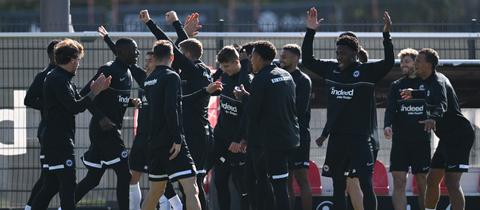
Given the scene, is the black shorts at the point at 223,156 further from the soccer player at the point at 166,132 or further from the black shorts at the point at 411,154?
the black shorts at the point at 411,154

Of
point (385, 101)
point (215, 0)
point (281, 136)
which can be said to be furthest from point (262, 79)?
point (215, 0)

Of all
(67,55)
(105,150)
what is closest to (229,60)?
(105,150)

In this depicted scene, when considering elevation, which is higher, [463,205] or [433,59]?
[433,59]

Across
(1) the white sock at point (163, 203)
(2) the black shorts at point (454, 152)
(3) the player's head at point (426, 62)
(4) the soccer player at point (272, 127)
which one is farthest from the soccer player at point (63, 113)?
(2) the black shorts at point (454, 152)

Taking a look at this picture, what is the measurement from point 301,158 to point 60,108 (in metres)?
3.10

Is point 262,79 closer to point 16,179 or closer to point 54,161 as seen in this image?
point 54,161

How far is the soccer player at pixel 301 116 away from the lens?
1345 centimetres

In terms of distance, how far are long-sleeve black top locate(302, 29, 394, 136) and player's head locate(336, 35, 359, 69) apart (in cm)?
9

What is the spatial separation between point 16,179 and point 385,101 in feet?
16.5

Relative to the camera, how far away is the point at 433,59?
44.2 feet

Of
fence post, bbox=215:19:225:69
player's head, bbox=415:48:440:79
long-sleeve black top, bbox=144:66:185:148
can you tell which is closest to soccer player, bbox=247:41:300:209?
long-sleeve black top, bbox=144:66:185:148

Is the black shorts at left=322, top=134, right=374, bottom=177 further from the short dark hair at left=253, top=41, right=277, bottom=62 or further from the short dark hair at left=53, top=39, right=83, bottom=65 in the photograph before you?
the short dark hair at left=53, top=39, right=83, bottom=65

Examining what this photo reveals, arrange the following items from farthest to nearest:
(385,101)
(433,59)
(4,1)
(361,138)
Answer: (4,1)
(385,101)
(433,59)
(361,138)

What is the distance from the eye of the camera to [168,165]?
11.8 m
